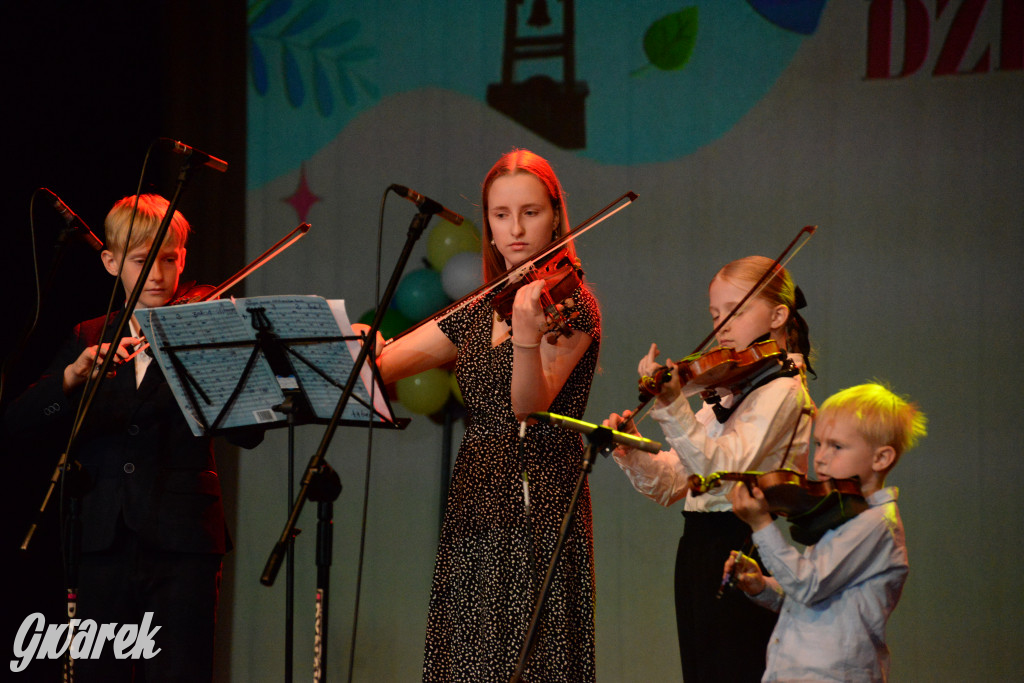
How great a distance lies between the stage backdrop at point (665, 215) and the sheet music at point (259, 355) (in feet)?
5.21

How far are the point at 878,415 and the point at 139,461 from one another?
65.3 inches

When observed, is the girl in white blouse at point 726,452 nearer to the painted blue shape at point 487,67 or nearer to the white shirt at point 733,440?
the white shirt at point 733,440

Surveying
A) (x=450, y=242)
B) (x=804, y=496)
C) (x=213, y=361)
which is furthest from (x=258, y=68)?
(x=804, y=496)

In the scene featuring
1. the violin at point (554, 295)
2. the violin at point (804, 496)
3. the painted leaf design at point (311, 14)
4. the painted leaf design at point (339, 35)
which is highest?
the painted leaf design at point (311, 14)

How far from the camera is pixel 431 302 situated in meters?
3.87

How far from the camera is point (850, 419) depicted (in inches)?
80.7

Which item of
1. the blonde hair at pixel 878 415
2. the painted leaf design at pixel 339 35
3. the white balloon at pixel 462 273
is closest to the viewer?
the blonde hair at pixel 878 415

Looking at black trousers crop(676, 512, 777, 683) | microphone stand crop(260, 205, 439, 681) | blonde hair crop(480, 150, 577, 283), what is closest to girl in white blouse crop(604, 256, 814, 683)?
black trousers crop(676, 512, 777, 683)

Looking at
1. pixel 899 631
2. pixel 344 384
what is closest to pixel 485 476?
pixel 344 384

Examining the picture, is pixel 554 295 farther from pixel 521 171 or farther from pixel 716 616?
Result: pixel 716 616

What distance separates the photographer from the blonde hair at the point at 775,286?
7.70 feet

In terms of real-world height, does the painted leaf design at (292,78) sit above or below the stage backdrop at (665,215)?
above

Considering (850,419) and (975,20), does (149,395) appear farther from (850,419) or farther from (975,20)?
(975,20)

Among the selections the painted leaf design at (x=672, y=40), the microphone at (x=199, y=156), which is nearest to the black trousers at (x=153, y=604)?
the microphone at (x=199, y=156)
